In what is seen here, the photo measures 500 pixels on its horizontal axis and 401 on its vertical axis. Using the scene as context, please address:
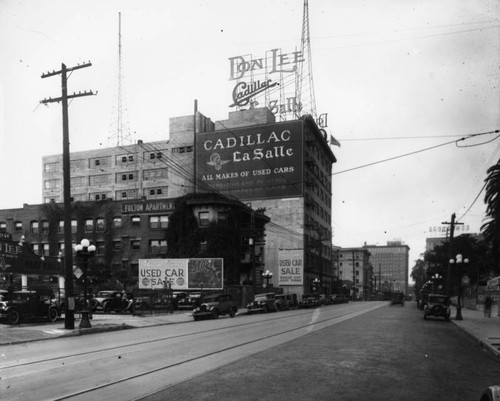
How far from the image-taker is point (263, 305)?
4025 centimetres

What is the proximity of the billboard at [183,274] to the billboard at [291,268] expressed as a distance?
23006mm

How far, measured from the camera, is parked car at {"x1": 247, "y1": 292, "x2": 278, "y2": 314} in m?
39.3

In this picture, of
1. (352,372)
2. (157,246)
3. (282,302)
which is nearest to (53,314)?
(352,372)

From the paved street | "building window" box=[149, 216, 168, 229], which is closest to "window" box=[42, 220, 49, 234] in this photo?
"building window" box=[149, 216, 168, 229]

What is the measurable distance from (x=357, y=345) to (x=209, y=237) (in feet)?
129

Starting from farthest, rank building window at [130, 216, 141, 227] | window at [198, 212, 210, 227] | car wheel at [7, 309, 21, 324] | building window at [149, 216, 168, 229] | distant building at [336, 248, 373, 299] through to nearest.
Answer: distant building at [336, 248, 373, 299] → building window at [130, 216, 141, 227] → building window at [149, 216, 168, 229] → window at [198, 212, 210, 227] → car wheel at [7, 309, 21, 324]

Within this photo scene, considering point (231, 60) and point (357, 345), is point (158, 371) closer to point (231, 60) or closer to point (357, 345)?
point (357, 345)

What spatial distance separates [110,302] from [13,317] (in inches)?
535

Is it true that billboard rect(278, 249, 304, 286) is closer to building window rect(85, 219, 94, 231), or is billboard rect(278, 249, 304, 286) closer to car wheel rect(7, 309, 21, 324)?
building window rect(85, 219, 94, 231)

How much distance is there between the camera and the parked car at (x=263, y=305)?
39.3m

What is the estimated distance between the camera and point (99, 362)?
11.5 m

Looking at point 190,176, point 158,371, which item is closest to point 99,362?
point 158,371

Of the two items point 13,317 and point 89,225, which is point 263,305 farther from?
point 89,225

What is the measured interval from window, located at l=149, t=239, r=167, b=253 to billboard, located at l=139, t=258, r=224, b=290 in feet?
49.7
